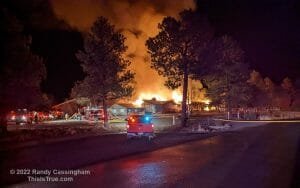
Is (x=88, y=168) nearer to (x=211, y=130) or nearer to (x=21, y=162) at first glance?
(x=21, y=162)

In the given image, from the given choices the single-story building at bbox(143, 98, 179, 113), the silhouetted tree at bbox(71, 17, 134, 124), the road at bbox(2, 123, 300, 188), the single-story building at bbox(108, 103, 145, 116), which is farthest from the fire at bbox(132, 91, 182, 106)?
the road at bbox(2, 123, 300, 188)

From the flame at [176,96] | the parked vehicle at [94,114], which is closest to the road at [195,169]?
the parked vehicle at [94,114]

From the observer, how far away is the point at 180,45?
45.0 metres

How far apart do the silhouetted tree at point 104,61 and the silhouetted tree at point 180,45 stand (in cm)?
347

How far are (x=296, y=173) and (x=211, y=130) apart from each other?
25.7 metres

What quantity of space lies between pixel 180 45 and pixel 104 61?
26.1 feet

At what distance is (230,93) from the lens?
2608 inches

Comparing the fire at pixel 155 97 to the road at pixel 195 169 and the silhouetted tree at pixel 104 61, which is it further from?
the road at pixel 195 169


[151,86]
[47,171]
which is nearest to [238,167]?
[47,171]

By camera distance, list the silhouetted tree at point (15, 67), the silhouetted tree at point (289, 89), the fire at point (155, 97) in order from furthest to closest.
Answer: the silhouetted tree at point (289, 89) → the fire at point (155, 97) → the silhouetted tree at point (15, 67)

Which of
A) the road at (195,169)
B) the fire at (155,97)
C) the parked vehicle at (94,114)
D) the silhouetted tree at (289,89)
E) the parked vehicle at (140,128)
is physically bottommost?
the road at (195,169)

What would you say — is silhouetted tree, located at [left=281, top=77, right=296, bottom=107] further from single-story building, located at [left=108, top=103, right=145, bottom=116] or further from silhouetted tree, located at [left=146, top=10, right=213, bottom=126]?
silhouetted tree, located at [left=146, top=10, right=213, bottom=126]

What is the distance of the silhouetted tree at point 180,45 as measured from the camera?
44312 millimetres

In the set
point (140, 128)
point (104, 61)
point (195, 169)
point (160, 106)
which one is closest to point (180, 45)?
point (104, 61)
